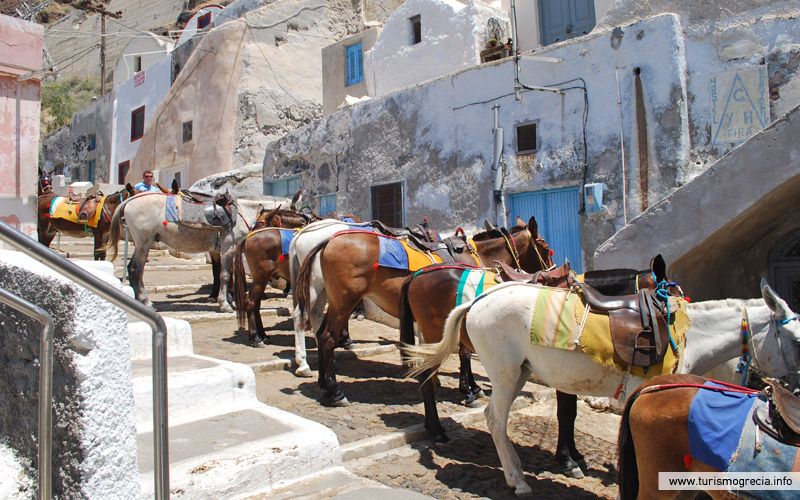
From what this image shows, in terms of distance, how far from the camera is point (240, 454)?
3.76 metres

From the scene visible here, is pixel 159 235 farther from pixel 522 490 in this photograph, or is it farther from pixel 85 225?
pixel 522 490

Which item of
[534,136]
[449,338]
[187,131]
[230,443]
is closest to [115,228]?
[534,136]

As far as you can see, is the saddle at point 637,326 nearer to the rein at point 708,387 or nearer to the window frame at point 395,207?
the rein at point 708,387

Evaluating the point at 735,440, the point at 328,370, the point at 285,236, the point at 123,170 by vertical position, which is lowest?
the point at 328,370

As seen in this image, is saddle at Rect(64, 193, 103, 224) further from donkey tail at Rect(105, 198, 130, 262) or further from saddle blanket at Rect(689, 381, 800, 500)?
saddle blanket at Rect(689, 381, 800, 500)

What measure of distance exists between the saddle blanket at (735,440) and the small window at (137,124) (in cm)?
2638

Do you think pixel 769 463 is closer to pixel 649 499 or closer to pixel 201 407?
pixel 649 499

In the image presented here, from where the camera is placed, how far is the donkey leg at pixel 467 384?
20.1 feet

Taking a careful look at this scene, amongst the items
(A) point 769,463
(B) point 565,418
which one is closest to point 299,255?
(B) point 565,418

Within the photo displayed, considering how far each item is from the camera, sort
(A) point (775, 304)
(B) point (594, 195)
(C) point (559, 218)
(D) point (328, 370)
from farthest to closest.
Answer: (C) point (559, 218)
(B) point (594, 195)
(D) point (328, 370)
(A) point (775, 304)

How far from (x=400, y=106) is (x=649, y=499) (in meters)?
10.9

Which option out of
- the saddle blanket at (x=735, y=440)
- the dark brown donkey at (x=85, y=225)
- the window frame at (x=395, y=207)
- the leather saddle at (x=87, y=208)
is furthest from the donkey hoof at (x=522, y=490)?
the leather saddle at (x=87, y=208)

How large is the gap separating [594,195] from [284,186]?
918cm

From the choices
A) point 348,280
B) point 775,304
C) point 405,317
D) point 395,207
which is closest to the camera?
point 775,304
